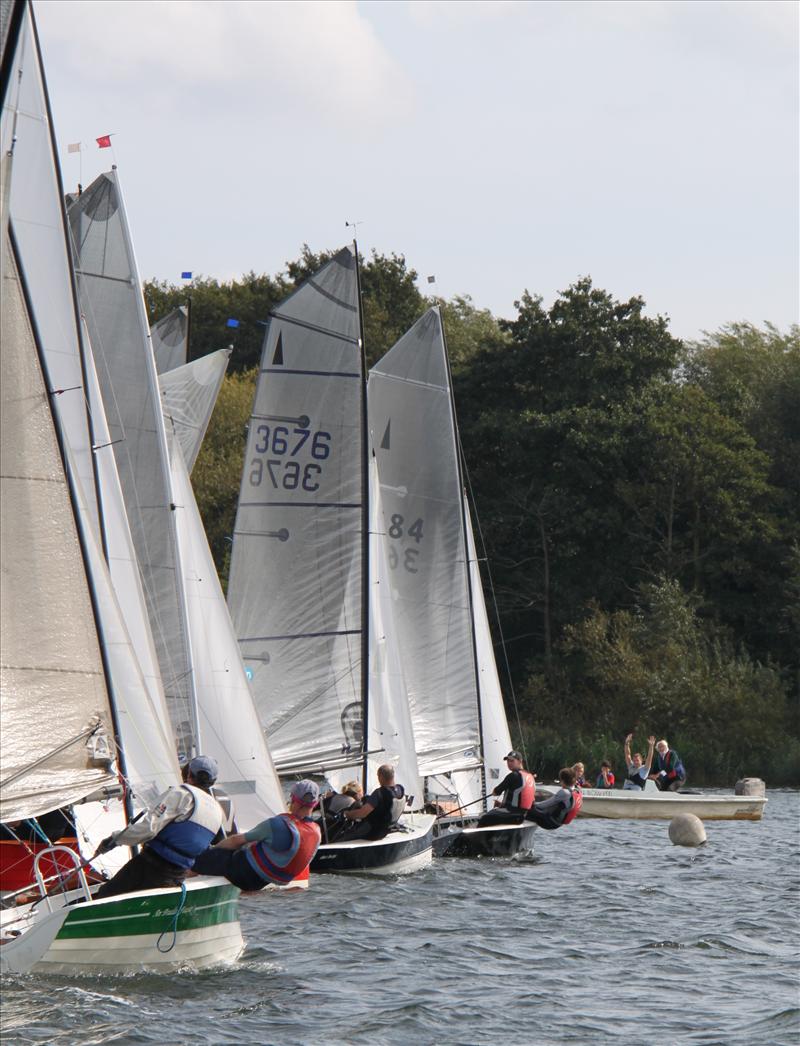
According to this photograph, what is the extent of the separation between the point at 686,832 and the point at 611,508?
2144cm

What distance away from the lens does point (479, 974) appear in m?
12.7

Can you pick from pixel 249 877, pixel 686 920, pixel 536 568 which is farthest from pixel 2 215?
pixel 536 568

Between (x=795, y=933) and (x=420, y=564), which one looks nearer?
(x=795, y=933)

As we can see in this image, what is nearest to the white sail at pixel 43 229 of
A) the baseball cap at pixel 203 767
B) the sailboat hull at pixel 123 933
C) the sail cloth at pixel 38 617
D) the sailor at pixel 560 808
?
the sail cloth at pixel 38 617

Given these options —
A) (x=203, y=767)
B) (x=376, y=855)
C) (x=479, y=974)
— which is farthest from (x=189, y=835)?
Result: (x=376, y=855)

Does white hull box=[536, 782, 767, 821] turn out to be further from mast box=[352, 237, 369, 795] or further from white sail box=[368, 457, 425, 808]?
mast box=[352, 237, 369, 795]

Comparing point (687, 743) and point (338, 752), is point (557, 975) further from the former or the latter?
point (687, 743)

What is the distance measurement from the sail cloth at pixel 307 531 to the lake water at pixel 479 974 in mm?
2982

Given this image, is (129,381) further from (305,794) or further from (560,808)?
(305,794)

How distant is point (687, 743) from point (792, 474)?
11304 millimetres

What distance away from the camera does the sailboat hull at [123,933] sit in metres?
11.0

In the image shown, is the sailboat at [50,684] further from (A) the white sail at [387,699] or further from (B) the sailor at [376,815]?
(A) the white sail at [387,699]

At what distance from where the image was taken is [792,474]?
1907 inches

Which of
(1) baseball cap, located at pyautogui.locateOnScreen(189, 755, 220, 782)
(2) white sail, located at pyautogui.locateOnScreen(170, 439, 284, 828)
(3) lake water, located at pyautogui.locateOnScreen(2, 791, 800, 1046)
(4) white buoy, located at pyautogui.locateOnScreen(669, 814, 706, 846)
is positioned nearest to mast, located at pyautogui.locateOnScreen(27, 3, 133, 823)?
(1) baseball cap, located at pyautogui.locateOnScreen(189, 755, 220, 782)
